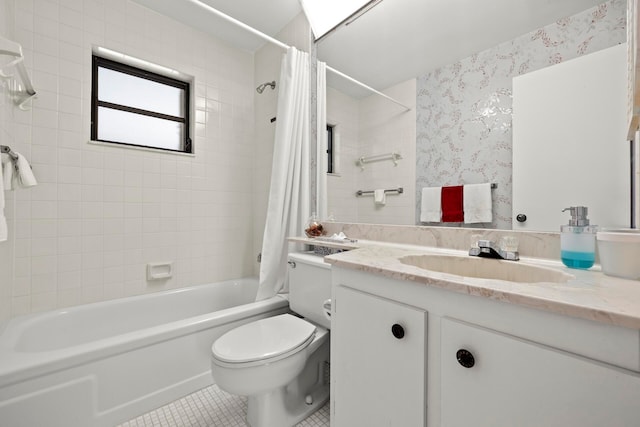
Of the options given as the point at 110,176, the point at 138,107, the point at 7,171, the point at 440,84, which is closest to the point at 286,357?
the point at 440,84

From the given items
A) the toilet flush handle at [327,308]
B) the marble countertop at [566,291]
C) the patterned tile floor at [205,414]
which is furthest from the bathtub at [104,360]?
the marble countertop at [566,291]

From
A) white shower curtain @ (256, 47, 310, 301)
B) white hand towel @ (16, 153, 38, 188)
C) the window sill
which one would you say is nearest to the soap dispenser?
white shower curtain @ (256, 47, 310, 301)

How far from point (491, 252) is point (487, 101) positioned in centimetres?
61

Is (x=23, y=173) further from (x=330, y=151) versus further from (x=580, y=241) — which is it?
(x=580, y=241)

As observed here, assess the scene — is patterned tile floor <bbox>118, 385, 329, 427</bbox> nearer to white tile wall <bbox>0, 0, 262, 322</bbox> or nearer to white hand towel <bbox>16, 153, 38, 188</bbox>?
white tile wall <bbox>0, 0, 262, 322</bbox>

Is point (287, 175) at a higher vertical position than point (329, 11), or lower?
lower

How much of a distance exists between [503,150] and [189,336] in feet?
5.64

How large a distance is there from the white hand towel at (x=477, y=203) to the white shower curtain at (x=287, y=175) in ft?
3.40

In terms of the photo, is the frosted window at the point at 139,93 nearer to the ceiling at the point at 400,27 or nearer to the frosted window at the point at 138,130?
the frosted window at the point at 138,130

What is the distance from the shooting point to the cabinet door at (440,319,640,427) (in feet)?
1.41

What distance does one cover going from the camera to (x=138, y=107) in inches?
78.3

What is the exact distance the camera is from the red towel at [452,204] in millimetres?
1137

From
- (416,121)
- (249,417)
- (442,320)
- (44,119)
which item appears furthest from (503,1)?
(44,119)

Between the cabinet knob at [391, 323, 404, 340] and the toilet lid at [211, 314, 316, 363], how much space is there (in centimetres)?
56
